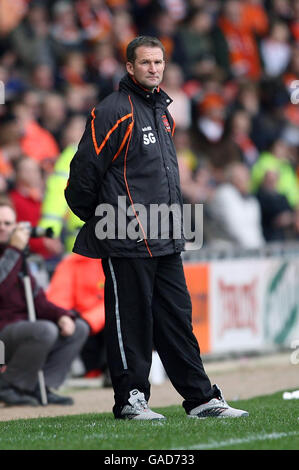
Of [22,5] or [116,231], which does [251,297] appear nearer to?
[22,5]

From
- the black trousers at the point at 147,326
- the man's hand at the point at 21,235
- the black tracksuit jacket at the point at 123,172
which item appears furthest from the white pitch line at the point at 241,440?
the man's hand at the point at 21,235

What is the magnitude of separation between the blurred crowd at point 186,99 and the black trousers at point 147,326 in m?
3.40

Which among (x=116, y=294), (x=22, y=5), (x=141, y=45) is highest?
(x=22, y=5)

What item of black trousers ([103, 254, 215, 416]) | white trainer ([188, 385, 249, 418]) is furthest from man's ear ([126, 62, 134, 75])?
white trainer ([188, 385, 249, 418])

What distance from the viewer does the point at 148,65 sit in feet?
23.1

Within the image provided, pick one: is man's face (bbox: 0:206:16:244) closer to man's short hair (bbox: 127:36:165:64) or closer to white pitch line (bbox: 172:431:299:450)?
man's short hair (bbox: 127:36:165:64)

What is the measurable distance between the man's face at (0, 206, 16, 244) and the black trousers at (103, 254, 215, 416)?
2592 mm

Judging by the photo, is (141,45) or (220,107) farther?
(220,107)

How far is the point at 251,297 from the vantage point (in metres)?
13.2

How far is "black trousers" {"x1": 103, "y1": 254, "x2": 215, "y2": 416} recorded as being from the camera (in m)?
6.98

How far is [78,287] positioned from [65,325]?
3.93 feet
